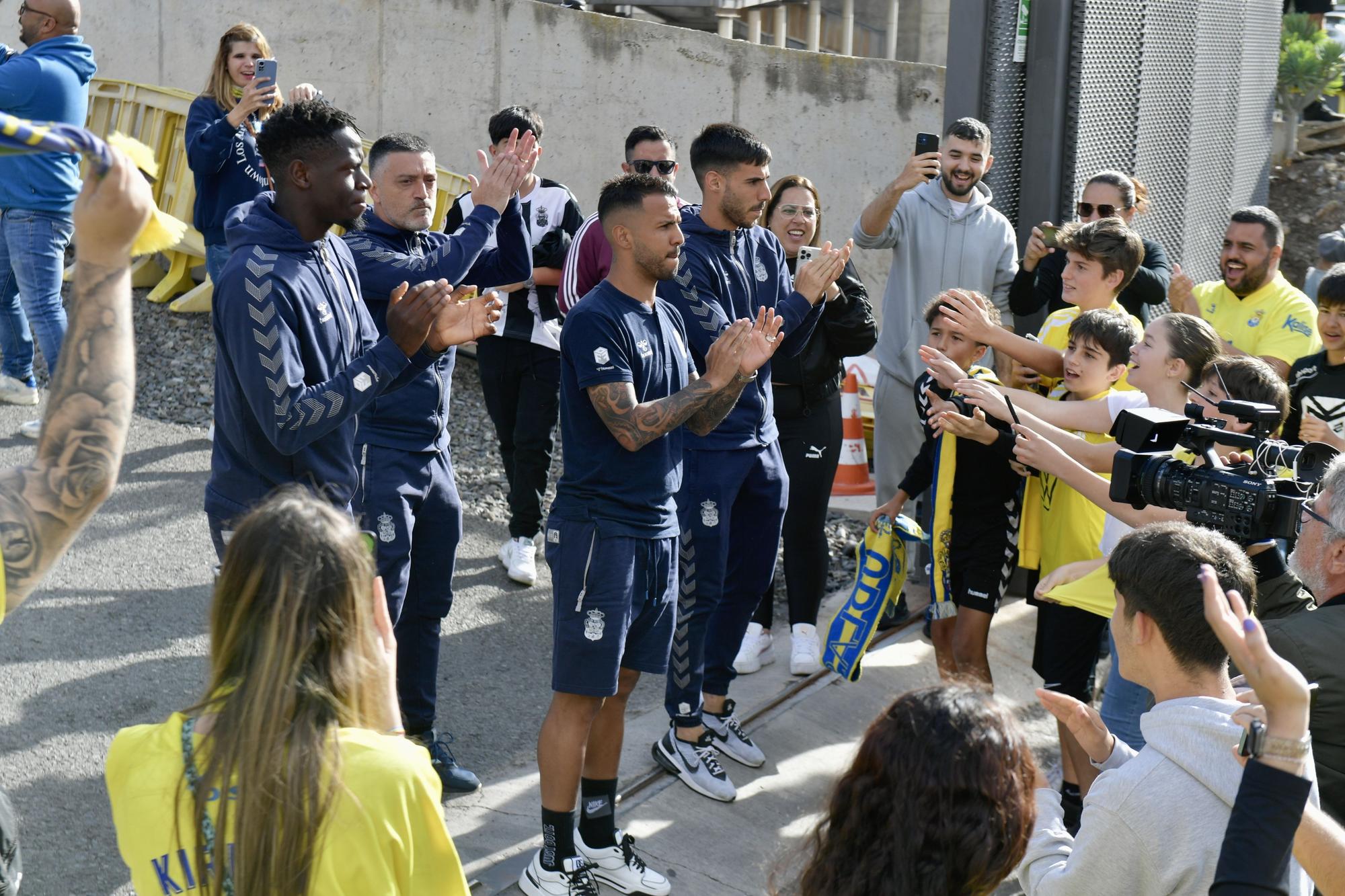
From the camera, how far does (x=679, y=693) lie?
4.97 metres

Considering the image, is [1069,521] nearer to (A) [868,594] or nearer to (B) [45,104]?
(A) [868,594]

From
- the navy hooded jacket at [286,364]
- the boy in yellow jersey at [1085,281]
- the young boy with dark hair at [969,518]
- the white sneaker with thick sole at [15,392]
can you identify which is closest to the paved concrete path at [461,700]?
the white sneaker with thick sole at [15,392]

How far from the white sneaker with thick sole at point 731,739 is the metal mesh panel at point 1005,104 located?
3381 millimetres

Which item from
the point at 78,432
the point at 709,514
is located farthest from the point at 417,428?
the point at 78,432

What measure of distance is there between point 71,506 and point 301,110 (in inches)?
79.0

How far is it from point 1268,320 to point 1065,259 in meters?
0.98

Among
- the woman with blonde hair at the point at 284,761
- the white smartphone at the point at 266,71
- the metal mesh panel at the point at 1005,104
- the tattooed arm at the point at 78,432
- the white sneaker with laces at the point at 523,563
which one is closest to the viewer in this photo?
the woman with blonde hair at the point at 284,761

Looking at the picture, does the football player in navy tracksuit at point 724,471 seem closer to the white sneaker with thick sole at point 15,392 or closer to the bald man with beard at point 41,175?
the bald man with beard at point 41,175

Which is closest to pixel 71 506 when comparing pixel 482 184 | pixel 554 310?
pixel 482 184

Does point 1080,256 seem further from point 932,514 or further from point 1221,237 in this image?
point 1221,237

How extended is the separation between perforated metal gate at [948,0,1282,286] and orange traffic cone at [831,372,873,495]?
52.9 inches

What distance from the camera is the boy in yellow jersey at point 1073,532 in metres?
4.90

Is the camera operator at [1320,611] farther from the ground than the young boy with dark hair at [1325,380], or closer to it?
closer to it

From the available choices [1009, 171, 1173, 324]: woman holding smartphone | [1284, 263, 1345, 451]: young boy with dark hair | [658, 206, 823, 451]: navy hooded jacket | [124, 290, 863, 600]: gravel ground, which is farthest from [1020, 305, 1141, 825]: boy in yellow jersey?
[124, 290, 863, 600]: gravel ground
